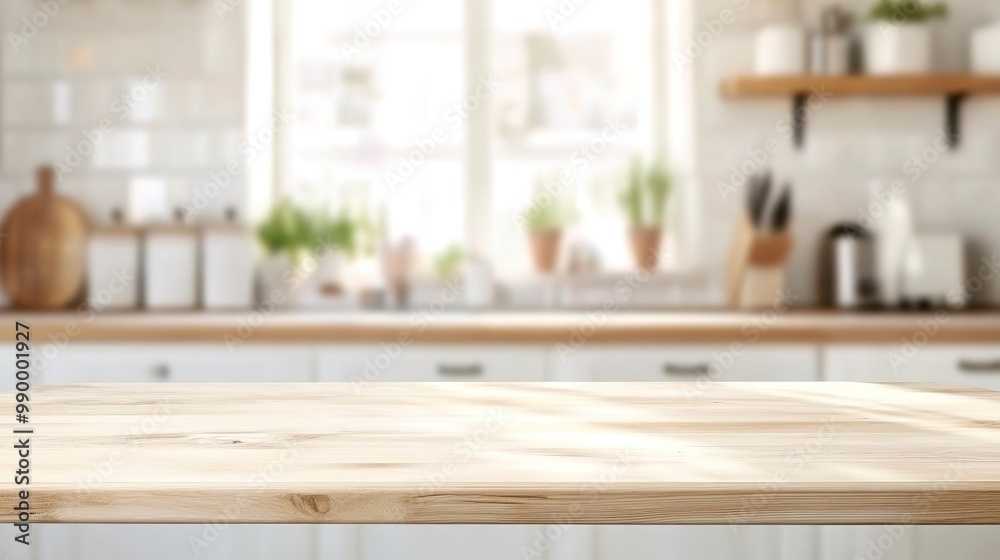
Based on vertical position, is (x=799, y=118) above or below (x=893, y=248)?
above

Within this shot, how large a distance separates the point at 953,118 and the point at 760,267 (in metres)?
0.83

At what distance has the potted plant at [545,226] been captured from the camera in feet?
10.8

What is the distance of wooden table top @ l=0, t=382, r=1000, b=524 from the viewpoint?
89cm

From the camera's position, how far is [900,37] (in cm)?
312

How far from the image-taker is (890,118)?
10.6 feet

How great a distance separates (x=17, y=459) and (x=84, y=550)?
127 cm

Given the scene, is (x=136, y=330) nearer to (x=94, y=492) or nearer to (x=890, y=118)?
(x=94, y=492)

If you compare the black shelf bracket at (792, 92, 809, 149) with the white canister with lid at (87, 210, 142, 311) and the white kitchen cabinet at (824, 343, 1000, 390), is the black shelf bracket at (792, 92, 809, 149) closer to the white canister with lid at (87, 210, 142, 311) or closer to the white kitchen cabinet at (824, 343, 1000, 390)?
the white kitchen cabinet at (824, 343, 1000, 390)

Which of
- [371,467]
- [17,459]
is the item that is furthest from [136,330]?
[371,467]

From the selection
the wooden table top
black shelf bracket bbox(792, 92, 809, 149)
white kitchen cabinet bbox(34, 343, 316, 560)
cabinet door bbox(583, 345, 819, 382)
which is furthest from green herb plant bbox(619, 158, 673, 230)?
Result: the wooden table top

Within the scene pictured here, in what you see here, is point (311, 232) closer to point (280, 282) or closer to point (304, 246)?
point (304, 246)

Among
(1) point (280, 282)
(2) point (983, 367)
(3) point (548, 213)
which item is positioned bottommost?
(2) point (983, 367)

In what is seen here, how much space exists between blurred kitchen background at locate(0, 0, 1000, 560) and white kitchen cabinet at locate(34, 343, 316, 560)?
0.36 m

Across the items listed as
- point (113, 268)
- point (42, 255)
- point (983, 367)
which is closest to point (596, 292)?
point (983, 367)
